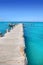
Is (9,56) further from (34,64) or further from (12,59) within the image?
(34,64)

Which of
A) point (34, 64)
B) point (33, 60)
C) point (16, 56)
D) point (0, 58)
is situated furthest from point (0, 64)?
point (33, 60)

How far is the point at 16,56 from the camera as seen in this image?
5.79m

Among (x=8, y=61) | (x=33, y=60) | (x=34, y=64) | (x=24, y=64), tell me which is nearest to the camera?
(x=24, y=64)

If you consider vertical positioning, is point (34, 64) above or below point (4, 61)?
below

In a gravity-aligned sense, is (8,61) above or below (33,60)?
above

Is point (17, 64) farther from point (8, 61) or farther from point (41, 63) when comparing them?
point (41, 63)

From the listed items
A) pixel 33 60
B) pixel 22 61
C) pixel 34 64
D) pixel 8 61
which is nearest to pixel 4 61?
pixel 8 61

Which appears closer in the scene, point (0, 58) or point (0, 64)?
point (0, 64)

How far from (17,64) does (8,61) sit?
1.12 feet

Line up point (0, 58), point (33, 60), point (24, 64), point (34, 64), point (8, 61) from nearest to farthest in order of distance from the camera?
point (24, 64) → point (8, 61) → point (0, 58) → point (34, 64) → point (33, 60)

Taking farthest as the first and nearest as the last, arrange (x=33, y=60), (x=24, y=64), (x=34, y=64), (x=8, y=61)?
(x=33, y=60), (x=34, y=64), (x=8, y=61), (x=24, y=64)

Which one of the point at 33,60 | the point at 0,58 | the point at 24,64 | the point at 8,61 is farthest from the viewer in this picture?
the point at 33,60

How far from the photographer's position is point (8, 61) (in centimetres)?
515

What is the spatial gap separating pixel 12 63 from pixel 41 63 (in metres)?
2.16
